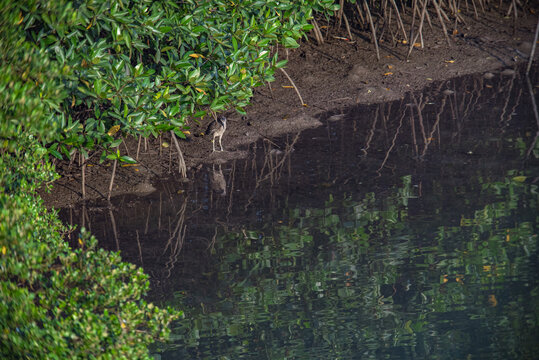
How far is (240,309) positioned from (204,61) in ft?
8.51

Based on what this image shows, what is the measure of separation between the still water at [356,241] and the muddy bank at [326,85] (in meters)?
0.27

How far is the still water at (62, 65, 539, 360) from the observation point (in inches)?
159

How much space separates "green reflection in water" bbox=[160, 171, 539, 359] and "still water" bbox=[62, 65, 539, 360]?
1 centimetres

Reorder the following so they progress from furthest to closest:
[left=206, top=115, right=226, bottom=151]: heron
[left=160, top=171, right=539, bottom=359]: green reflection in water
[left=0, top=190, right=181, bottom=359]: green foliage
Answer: [left=206, top=115, right=226, bottom=151]: heron
[left=160, top=171, right=539, bottom=359]: green reflection in water
[left=0, top=190, right=181, bottom=359]: green foliage

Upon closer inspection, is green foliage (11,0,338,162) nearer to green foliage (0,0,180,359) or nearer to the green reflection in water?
green foliage (0,0,180,359)

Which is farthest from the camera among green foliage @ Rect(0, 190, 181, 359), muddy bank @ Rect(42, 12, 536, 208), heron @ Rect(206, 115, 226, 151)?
heron @ Rect(206, 115, 226, 151)

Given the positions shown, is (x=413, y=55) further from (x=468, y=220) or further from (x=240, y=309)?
(x=240, y=309)

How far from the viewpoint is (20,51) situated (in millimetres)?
3168

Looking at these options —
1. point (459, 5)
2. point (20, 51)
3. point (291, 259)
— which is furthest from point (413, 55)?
point (20, 51)

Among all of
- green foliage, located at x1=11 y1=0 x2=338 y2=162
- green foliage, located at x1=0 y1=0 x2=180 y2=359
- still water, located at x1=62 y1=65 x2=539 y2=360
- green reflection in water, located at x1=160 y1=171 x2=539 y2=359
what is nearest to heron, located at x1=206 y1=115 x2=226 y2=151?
still water, located at x1=62 y1=65 x2=539 y2=360

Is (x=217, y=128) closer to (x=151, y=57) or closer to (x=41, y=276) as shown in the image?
(x=151, y=57)

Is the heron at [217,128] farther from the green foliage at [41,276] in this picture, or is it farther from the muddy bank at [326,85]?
the green foliage at [41,276]

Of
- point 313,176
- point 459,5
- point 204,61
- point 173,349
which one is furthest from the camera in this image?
point 459,5

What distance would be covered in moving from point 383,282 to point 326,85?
4.94 meters
